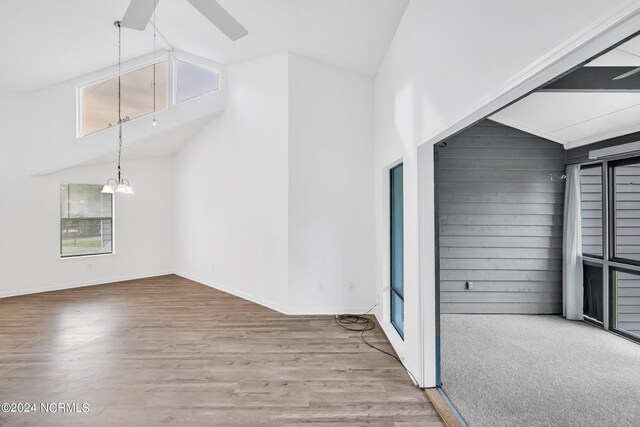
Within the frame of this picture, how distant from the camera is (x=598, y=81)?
224cm

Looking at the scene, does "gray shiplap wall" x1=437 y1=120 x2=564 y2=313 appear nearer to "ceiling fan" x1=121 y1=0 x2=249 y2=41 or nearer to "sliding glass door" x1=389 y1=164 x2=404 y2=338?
"sliding glass door" x1=389 y1=164 x2=404 y2=338

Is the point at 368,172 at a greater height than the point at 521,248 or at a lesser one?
greater

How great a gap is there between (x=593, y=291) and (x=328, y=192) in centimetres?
371

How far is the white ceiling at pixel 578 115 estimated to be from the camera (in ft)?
9.04

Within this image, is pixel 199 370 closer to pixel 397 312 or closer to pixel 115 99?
pixel 397 312

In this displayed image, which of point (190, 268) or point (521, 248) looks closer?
point (521, 248)

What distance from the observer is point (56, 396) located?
7.74 ft

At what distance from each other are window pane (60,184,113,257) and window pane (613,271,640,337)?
27.5 ft


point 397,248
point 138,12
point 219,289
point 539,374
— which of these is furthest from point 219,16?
point 219,289

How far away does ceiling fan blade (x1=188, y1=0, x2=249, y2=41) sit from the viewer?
219cm

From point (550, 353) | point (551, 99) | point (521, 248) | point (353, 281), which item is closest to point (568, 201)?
point (521, 248)

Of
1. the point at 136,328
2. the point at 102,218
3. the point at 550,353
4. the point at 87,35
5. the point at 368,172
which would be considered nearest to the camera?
the point at 550,353

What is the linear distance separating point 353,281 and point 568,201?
3.14m

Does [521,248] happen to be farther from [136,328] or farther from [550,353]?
[136,328]
